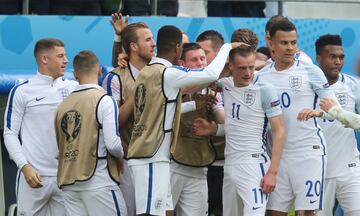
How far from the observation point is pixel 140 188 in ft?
30.8

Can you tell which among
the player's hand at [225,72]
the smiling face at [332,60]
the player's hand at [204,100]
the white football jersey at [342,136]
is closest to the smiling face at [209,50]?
the player's hand at [225,72]

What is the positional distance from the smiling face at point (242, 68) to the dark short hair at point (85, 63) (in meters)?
1.15

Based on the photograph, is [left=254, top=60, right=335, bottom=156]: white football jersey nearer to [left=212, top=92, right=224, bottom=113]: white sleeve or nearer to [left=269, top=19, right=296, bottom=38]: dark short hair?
[left=269, top=19, right=296, bottom=38]: dark short hair

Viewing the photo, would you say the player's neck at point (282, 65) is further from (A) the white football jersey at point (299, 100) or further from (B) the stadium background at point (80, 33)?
(B) the stadium background at point (80, 33)

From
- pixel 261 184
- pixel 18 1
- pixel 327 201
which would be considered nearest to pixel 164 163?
pixel 261 184

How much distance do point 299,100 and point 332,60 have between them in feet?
2.67

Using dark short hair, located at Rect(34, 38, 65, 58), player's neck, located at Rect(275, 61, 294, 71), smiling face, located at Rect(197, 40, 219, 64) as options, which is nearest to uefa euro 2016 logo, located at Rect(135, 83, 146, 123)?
dark short hair, located at Rect(34, 38, 65, 58)

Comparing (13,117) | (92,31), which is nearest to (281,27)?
(13,117)

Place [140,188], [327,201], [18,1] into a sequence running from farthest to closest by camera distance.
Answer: [18,1] → [327,201] → [140,188]

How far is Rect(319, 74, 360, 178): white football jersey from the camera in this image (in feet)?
33.9

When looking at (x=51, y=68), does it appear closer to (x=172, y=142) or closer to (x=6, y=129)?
(x=6, y=129)

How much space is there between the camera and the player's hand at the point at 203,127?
9.95 meters

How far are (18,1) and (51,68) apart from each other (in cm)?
239

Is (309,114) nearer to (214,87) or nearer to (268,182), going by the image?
(268,182)
